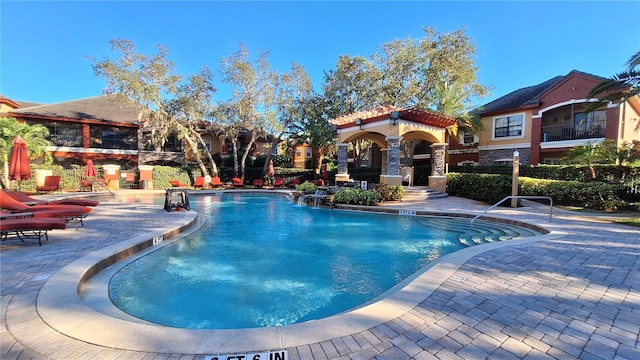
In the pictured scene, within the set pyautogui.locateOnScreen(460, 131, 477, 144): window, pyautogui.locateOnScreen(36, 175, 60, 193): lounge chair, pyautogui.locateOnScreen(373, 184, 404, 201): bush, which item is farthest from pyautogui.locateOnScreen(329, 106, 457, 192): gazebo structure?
pyautogui.locateOnScreen(36, 175, 60, 193): lounge chair

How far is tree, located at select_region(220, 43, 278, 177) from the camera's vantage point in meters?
22.9

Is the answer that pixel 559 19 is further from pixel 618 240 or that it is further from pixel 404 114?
pixel 618 240

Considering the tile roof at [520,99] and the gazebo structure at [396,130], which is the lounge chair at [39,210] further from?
the tile roof at [520,99]

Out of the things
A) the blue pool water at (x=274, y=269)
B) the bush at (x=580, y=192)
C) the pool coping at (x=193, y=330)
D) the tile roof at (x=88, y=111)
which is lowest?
the blue pool water at (x=274, y=269)

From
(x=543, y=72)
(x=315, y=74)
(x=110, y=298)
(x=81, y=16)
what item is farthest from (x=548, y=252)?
(x=543, y=72)

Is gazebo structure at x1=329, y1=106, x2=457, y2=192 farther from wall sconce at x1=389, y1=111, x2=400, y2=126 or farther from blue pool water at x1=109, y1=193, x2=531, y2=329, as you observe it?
blue pool water at x1=109, y1=193, x2=531, y2=329

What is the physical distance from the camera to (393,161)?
52.1ft

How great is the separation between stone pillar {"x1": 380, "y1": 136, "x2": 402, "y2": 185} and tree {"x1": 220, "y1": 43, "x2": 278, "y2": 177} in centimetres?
1182

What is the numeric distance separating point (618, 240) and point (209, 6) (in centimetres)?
1732

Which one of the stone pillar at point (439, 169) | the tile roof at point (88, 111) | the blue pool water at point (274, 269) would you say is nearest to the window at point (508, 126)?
the stone pillar at point (439, 169)

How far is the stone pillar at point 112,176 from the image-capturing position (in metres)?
21.3

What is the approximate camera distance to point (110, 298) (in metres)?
4.16

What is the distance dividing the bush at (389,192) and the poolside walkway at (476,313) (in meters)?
8.42

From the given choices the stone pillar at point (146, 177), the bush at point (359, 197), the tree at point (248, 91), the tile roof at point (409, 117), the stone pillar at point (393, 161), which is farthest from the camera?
the tree at point (248, 91)
